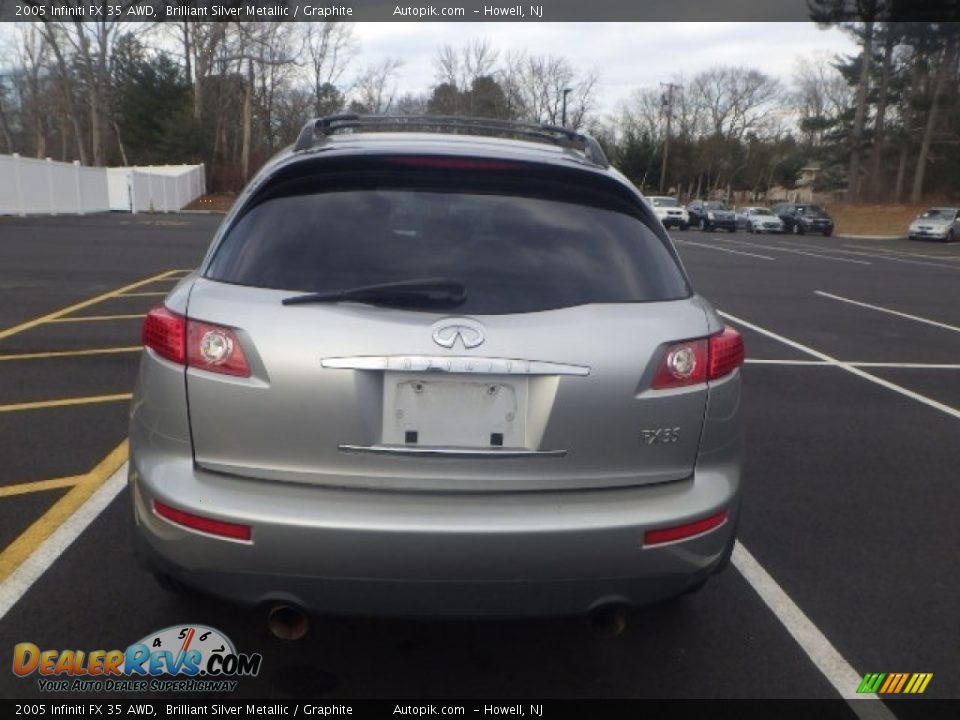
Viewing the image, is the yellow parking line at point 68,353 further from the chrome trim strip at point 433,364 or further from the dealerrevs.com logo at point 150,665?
the chrome trim strip at point 433,364

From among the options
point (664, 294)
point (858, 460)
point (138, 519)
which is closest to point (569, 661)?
point (664, 294)

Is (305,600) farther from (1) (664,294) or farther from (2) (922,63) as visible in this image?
(2) (922,63)

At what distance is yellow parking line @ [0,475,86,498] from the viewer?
4.45m

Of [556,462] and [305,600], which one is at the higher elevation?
[556,462]

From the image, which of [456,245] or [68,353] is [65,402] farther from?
[456,245]

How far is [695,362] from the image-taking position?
2.67 metres

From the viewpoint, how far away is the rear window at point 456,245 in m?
2.65

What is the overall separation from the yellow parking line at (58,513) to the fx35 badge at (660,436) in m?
2.63

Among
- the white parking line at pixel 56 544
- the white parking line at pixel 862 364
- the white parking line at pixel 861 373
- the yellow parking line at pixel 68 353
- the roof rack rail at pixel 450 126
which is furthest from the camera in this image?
the white parking line at pixel 862 364

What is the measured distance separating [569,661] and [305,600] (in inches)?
42.2

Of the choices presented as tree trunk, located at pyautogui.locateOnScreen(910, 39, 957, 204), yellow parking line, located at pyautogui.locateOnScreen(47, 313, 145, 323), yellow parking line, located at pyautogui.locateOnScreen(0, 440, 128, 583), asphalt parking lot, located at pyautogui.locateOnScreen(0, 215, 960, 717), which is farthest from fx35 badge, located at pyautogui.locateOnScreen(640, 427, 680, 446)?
tree trunk, located at pyautogui.locateOnScreen(910, 39, 957, 204)

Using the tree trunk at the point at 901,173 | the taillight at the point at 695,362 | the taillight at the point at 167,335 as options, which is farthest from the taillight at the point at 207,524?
the tree trunk at the point at 901,173

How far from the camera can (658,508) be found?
8.50 feet

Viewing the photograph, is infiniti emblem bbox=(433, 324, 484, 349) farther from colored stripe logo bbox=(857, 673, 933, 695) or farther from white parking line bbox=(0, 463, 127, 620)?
white parking line bbox=(0, 463, 127, 620)
